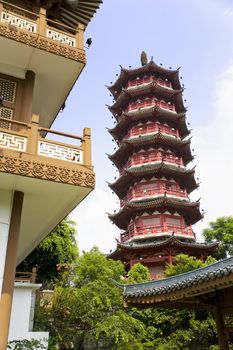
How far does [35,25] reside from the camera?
25.3ft

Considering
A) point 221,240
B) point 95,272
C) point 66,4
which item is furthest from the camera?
point 221,240

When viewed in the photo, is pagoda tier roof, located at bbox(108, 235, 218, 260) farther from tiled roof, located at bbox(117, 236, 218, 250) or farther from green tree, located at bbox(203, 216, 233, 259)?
green tree, located at bbox(203, 216, 233, 259)

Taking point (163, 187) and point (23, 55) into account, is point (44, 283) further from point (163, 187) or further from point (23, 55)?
point (163, 187)

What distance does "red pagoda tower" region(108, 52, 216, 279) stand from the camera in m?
24.3

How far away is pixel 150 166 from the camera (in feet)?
87.3

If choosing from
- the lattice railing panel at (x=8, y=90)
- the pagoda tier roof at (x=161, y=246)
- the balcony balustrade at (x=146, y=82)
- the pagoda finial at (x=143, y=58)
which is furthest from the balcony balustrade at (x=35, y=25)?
the pagoda finial at (x=143, y=58)

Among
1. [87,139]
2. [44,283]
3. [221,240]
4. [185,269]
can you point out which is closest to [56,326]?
[44,283]

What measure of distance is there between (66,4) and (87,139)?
4.37 metres

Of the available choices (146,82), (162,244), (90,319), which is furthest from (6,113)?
Answer: (146,82)

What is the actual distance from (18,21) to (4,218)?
13.8ft

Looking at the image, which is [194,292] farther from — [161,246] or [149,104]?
[149,104]

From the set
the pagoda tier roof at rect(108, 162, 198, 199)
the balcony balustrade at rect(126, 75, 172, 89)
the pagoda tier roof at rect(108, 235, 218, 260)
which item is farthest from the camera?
the balcony balustrade at rect(126, 75, 172, 89)

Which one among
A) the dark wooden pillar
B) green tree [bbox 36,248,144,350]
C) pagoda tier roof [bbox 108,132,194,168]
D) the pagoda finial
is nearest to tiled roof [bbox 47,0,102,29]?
the dark wooden pillar

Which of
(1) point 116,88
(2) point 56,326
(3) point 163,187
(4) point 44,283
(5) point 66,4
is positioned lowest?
(2) point 56,326
